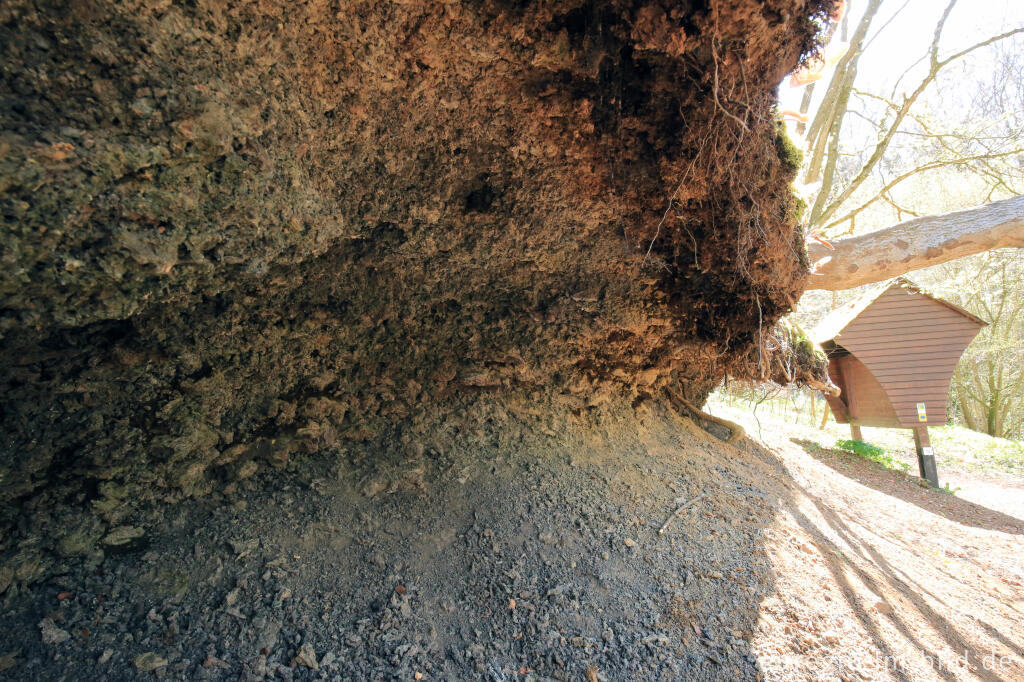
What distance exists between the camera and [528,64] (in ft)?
7.39

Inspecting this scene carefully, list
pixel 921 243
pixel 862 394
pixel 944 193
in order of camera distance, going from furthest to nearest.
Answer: pixel 944 193 < pixel 862 394 < pixel 921 243

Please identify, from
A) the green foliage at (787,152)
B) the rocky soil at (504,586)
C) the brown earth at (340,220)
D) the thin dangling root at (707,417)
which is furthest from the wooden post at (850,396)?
the green foliage at (787,152)

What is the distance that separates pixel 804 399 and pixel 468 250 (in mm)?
16386

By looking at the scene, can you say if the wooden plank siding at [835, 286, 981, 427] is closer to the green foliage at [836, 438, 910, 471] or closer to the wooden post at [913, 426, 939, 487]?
the wooden post at [913, 426, 939, 487]

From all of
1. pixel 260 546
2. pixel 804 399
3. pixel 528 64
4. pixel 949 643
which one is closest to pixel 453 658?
pixel 260 546

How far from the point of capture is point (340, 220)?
2289mm

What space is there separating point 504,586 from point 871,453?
716cm

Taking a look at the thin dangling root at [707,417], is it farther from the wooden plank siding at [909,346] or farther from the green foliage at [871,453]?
the green foliage at [871,453]

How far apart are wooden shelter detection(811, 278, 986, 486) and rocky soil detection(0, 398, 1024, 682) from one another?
10.2ft

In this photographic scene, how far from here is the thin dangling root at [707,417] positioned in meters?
4.44

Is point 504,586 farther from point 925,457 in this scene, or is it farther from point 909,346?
point 925,457

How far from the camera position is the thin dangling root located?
175 inches

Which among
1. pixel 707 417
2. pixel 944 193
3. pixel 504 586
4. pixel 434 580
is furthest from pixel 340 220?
pixel 944 193

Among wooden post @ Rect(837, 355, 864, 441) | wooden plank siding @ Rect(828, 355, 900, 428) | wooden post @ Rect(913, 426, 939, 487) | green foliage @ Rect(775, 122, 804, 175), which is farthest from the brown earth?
wooden post @ Rect(913, 426, 939, 487)
